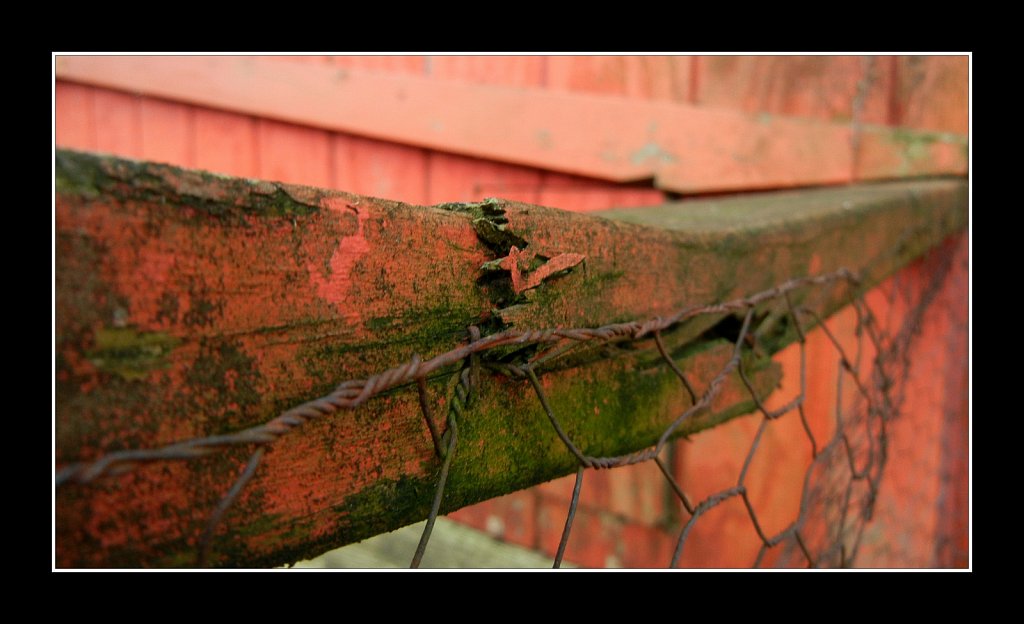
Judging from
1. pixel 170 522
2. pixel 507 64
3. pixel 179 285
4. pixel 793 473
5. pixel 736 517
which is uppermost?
pixel 507 64

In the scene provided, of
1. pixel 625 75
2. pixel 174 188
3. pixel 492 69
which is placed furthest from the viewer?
pixel 492 69

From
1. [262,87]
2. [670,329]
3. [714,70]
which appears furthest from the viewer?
[262,87]

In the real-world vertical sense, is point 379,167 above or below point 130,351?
above

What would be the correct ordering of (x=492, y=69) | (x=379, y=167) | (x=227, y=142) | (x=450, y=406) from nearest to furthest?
(x=450, y=406) < (x=492, y=69) < (x=379, y=167) < (x=227, y=142)

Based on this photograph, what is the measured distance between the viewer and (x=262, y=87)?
1756 mm

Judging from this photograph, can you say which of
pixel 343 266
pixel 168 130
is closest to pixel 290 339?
pixel 343 266

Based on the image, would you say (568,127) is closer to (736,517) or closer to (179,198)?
(736,517)

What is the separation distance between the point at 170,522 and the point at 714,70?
53.8 inches

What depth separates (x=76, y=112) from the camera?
81.3 inches

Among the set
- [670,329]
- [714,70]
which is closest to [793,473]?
[714,70]

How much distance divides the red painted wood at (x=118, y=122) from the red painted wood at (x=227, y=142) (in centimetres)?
24

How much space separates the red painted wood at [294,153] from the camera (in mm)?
1758

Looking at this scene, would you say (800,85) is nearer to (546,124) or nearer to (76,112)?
(546,124)

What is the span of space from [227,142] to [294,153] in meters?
0.23
